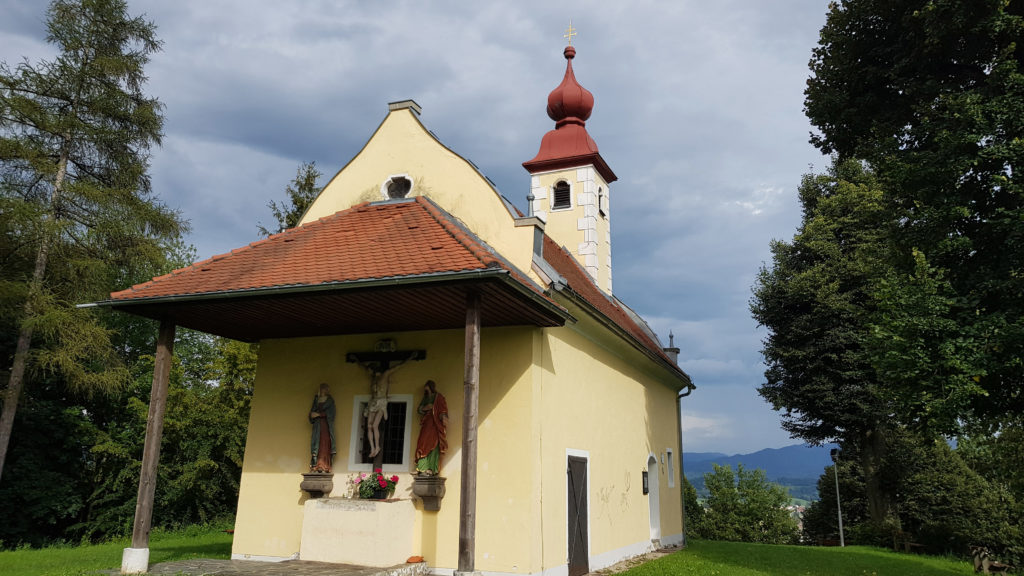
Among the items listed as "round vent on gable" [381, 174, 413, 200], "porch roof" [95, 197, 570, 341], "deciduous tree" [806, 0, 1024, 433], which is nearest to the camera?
"porch roof" [95, 197, 570, 341]

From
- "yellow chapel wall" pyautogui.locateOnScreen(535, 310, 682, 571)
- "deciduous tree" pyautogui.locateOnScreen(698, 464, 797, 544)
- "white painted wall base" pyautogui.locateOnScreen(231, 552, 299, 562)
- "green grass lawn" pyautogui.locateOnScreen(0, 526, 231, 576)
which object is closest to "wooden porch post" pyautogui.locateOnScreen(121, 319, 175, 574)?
"green grass lawn" pyautogui.locateOnScreen(0, 526, 231, 576)

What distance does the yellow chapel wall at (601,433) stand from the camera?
34.5 ft

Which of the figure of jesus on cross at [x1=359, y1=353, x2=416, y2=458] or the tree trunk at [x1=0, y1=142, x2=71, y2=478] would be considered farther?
the tree trunk at [x1=0, y1=142, x2=71, y2=478]

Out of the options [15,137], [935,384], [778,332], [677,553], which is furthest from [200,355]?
[935,384]

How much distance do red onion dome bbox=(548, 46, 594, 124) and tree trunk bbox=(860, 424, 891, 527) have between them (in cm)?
1413

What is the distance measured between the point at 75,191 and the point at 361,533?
11704 mm

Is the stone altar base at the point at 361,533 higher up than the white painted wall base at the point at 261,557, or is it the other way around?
the stone altar base at the point at 361,533

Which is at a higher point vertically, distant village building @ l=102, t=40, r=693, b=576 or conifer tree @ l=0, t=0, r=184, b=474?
conifer tree @ l=0, t=0, r=184, b=474

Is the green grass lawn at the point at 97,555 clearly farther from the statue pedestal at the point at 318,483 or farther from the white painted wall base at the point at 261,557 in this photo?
the statue pedestal at the point at 318,483

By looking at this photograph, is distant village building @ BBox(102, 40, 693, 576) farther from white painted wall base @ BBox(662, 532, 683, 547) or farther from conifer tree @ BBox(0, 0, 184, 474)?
conifer tree @ BBox(0, 0, 184, 474)

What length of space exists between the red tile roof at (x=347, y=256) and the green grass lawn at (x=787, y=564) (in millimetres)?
6402

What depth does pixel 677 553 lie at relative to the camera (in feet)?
52.0

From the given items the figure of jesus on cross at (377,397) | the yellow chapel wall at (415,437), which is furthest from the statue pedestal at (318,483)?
the figure of jesus on cross at (377,397)

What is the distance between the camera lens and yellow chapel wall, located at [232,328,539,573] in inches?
387
